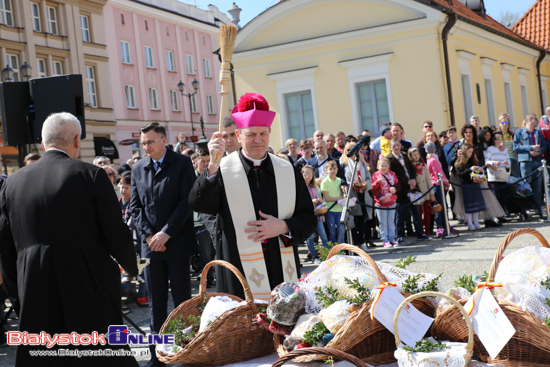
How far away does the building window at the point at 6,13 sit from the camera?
31.4m

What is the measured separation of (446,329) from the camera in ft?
11.8

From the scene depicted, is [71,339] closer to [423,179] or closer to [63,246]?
[63,246]

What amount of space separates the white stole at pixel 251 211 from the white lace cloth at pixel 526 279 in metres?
1.61

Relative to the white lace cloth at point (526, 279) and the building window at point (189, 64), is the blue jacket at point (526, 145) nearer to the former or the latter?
the white lace cloth at point (526, 279)

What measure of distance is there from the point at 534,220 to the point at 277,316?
35.4 ft

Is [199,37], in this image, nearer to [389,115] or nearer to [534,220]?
[389,115]

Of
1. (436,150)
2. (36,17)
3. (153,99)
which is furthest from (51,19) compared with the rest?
(436,150)

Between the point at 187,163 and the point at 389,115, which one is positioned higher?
the point at 389,115

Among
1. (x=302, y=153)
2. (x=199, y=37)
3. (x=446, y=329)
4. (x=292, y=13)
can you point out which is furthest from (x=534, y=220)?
(x=199, y=37)

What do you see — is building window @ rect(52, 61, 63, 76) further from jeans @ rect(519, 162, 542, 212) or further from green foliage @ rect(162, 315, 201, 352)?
green foliage @ rect(162, 315, 201, 352)

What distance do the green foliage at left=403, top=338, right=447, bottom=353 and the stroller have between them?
34.1 ft

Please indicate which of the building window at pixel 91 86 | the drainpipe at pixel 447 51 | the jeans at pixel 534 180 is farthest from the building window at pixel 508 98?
the building window at pixel 91 86

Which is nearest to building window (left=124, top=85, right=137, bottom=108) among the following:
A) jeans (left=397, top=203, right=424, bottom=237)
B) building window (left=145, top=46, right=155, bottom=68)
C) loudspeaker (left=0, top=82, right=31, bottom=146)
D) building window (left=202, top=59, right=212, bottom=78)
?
building window (left=145, top=46, right=155, bottom=68)

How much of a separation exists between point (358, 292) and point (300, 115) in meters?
19.5
